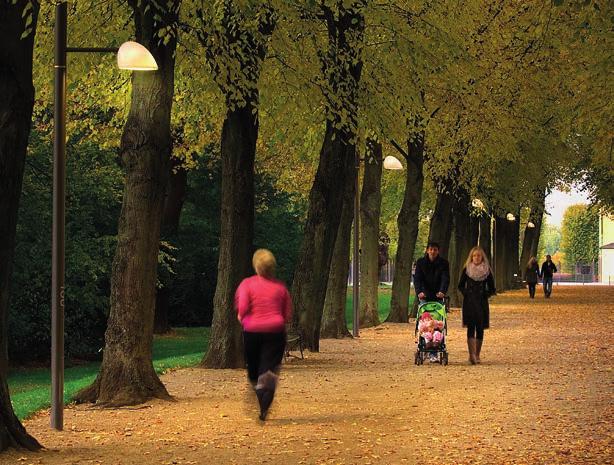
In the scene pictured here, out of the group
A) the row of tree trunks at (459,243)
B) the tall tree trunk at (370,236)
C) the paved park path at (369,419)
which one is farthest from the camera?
the row of tree trunks at (459,243)

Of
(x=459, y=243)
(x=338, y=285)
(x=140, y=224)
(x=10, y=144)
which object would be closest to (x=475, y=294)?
(x=140, y=224)

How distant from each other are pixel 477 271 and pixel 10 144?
41.6 feet

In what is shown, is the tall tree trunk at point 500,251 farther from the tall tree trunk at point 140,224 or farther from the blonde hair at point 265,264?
the blonde hair at point 265,264

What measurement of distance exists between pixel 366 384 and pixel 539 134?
87.5ft

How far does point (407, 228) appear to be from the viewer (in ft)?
139

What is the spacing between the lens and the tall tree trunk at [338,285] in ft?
104

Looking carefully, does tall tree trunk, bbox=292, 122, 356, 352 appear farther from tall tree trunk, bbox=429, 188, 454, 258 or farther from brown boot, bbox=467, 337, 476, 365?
tall tree trunk, bbox=429, 188, 454, 258

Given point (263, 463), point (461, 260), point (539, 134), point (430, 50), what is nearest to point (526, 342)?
point (430, 50)

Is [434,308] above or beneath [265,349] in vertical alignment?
above

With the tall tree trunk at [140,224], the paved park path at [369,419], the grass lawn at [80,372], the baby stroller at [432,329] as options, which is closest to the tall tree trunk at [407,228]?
the grass lawn at [80,372]

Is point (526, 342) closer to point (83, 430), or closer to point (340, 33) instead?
point (340, 33)

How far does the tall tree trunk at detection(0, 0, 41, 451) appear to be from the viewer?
475 inches

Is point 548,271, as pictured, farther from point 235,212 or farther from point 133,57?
point 133,57

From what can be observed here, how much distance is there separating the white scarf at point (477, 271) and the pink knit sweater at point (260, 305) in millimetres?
9358
